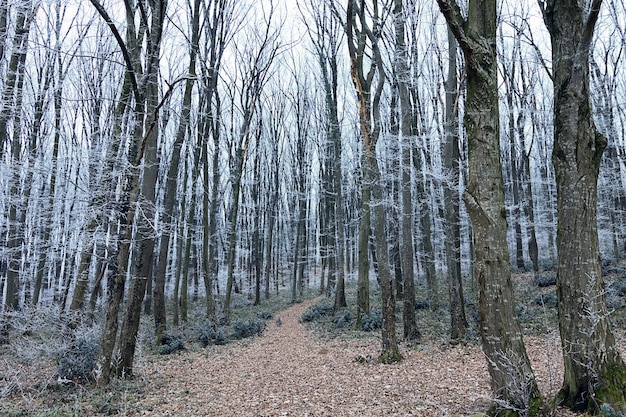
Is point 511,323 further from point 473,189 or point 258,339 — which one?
point 258,339

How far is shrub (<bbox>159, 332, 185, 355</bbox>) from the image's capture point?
10.0 meters

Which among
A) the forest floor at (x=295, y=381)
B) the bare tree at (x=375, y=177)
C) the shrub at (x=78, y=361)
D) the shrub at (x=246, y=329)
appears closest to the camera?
the forest floor at (x=295, y=381)

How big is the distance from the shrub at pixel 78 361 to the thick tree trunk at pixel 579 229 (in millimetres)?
6889

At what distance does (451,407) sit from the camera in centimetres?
453

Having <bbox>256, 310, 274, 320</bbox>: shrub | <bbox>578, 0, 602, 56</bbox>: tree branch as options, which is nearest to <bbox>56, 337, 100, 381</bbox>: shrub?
<bbox>578, 0, 602, 56</bbox>: tree branch

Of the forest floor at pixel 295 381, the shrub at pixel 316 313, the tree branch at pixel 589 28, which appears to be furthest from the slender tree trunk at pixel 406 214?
the shrub at pixel 316 313

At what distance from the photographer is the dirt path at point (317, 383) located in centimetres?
493

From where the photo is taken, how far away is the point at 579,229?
146 inches

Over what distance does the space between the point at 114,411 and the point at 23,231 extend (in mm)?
10082

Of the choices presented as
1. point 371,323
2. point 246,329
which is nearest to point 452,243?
point 371,323

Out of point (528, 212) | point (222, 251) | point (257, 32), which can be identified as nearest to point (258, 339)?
point (257, 32)

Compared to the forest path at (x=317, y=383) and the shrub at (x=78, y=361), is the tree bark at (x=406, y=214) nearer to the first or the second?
the forest path at (x=317, y=383)

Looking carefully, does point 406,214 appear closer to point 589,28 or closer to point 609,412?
point 589,28

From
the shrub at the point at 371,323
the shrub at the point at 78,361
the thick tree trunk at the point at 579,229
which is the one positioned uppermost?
the thick tree trunk at the point at 579,229
